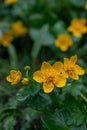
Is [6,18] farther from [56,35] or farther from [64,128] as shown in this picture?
[64,128]

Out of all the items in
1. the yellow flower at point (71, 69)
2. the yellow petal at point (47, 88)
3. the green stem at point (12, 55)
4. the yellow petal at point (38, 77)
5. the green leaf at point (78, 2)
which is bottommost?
the yellow petal at point (47, 88)

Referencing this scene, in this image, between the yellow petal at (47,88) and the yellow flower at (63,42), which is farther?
the yellow flower at (63,42)

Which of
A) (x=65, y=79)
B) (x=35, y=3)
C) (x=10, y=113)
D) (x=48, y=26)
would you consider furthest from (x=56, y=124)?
(x=35, y=3)

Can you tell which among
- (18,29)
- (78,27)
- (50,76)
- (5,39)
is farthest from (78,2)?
(50,76)

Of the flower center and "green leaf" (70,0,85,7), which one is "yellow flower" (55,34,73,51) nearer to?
"green leaf" (70,0,85,7)

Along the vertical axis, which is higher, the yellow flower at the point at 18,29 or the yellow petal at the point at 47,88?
the yellow flower at the point at 18,29

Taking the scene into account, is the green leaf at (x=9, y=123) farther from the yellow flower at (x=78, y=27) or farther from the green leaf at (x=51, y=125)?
the yellow flower at (x=78, y=27)

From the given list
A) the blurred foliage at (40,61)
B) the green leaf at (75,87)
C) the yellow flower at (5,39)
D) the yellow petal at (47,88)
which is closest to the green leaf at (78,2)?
the blurred foliage at (40,61)

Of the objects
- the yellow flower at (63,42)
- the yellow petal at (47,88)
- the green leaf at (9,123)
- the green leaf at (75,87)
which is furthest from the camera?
the yellow flower at (63,42)
